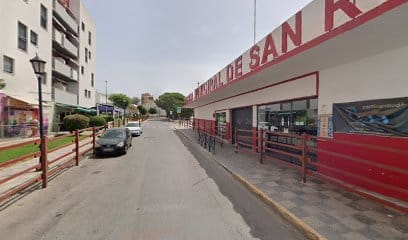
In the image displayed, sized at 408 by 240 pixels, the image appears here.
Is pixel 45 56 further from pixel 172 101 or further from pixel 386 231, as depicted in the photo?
pixel 172 101

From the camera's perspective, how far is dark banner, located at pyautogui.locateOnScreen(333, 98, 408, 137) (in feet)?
16.2

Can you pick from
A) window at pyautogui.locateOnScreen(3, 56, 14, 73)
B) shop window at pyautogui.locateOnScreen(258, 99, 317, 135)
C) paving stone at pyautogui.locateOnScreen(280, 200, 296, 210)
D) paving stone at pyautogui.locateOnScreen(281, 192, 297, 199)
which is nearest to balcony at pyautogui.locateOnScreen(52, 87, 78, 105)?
window at pyautogui.locateOnScreen(3, 56, 14, 73)

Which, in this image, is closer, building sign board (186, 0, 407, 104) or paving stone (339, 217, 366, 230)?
paving stone (339, 217, 366, 230)

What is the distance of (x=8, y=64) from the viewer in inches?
617

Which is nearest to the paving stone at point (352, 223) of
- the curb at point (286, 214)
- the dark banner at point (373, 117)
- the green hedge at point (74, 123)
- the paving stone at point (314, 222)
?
the paving stone at point (314, 222)

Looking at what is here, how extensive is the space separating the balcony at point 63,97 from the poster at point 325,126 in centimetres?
2370

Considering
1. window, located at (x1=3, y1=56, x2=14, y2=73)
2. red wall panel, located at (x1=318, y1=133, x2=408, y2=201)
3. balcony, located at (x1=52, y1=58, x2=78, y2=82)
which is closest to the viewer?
red wall panel, located at (x1=318, y1=133, x2=408, y2=201)

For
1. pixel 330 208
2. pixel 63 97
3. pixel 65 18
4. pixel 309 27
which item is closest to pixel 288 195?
pixel 330 208

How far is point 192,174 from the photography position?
7.72 meters

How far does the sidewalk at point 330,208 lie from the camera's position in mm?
3672

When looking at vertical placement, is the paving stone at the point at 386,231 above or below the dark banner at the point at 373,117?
below

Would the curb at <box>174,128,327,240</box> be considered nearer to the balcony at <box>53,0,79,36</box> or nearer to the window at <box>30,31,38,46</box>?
the window at <box>30,31,38,46</box>

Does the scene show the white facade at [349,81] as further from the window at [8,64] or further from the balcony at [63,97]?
the balcony at [63,97]

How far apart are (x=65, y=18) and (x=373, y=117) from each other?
97.2ft
